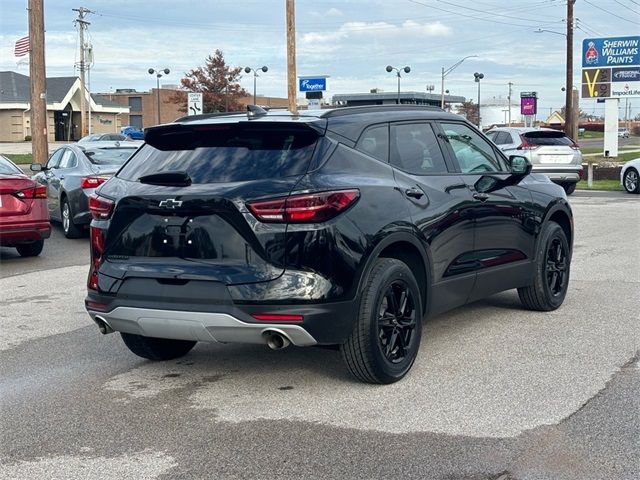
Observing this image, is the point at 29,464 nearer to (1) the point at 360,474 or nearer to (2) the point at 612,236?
(1) the point at 360,474

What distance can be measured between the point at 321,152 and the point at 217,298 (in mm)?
1117

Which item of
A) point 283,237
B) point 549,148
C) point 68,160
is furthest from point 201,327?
point 549,148

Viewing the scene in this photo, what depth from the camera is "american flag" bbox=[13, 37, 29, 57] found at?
3081 centimetres

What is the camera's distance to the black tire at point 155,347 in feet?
20.9

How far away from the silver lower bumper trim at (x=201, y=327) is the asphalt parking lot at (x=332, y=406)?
17.1 inches

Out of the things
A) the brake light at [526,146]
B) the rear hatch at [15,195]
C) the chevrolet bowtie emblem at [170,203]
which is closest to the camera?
the chevrolet bowtie emblem at [170,203]

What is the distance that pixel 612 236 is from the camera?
1406cm

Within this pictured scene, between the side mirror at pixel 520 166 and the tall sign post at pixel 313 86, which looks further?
the tall sign post at pixel 313 86

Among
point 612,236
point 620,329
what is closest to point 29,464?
point 620,329

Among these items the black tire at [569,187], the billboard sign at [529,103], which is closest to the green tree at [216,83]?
the billboard sign at [529,103]

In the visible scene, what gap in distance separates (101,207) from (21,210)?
627 cm

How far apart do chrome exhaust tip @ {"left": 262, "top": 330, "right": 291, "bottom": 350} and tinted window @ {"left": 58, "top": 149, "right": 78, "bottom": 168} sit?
1036 centimetres

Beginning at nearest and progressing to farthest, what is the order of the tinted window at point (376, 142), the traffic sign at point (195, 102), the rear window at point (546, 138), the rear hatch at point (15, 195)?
the tinted window at point (376, 142) < the rear hatch at point (15, 195) < the rear window at point (546, 138) < the traffic sign at point (195, 102)

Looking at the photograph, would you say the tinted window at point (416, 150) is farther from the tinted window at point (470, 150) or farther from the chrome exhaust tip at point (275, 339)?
the chrome exhaust tip at point (275, 339)
